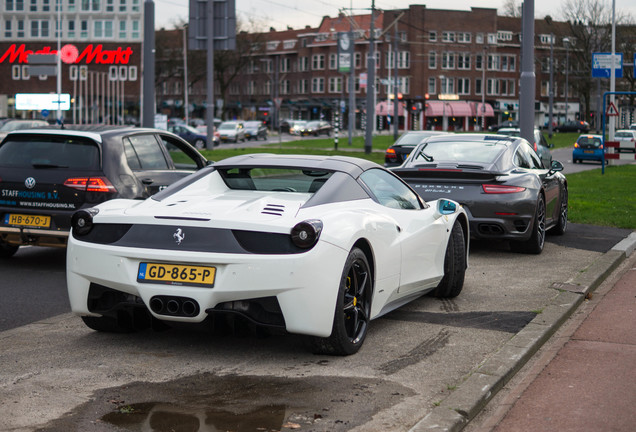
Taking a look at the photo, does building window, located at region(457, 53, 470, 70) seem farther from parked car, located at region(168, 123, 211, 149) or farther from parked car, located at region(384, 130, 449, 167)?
parked car, located at region(384, 130, 449, 167)

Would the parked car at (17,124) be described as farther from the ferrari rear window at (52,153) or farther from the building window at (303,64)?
the building window at (303,64)

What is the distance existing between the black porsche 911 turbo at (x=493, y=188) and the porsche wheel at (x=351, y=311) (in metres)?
4.93

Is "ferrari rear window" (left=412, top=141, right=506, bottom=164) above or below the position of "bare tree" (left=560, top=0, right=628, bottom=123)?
below

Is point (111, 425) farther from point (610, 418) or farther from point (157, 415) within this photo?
point (610, 418)

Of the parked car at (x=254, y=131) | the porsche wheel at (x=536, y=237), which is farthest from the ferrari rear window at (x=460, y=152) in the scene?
the parked car at (x=254, y=131)

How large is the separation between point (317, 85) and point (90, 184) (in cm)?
11465

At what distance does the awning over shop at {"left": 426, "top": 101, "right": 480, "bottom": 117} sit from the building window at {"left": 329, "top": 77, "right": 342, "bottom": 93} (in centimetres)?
1320

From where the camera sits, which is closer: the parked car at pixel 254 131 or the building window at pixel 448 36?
the parked car at pixel 254 131

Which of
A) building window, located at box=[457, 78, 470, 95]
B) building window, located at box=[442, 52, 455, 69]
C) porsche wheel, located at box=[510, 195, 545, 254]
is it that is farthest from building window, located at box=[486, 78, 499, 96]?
porsche wheel, located at box=[510, 195, 545, 254]

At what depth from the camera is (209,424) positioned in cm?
457

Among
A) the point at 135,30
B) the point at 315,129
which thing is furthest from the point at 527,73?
the point at 135,30

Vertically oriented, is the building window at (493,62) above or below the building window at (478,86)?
above

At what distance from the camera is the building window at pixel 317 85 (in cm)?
Answer: 12238

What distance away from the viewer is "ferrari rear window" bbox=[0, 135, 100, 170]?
392 inches
